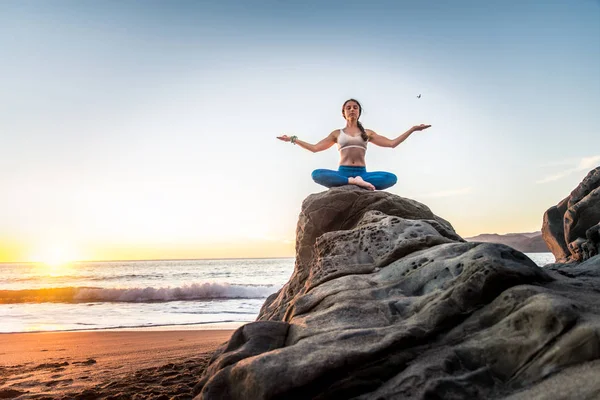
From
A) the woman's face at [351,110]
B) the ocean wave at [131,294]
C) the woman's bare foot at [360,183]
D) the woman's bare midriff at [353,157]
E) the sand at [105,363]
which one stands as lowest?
the ocean wave at [131,294]

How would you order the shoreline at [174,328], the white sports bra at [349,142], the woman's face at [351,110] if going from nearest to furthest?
the white sports bra at [349,142]
the woman's face at [351,110]
the shoreline at [174,328]

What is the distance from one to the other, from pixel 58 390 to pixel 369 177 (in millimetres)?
4440

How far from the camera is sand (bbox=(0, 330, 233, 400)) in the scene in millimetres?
4273

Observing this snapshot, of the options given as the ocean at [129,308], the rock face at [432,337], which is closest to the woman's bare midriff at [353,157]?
the rock face at [432,337]

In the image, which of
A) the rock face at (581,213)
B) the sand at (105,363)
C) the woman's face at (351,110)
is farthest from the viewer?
the rock face at (581,213)

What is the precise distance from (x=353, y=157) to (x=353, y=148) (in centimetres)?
13

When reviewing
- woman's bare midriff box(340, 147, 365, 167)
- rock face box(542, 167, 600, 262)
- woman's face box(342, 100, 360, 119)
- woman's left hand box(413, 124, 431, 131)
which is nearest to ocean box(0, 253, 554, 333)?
woman's bare midriff box(340, 147, 365, 167)

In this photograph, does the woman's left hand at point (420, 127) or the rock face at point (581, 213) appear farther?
the rock face at point (581, 213)

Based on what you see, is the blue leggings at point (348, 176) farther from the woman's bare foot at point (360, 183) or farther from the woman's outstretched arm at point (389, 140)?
the woman's outstretched arm at point (389, 140)

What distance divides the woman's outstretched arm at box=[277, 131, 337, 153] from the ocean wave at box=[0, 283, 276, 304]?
1206 cm

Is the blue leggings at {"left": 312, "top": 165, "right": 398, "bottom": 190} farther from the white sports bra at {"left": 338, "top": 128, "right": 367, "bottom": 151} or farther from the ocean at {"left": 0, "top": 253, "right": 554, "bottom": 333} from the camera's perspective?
the ocean at {"left": 0, "top": 253, "right": 554, "bottom": 333}

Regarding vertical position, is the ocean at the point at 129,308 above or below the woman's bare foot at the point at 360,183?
below

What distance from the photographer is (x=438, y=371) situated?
2.34 m

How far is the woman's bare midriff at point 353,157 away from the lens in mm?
6008
